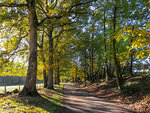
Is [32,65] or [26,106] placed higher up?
[32,65]

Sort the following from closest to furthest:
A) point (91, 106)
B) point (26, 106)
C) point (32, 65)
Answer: point (26, 106) < point (91, 106) < point (32, 65)

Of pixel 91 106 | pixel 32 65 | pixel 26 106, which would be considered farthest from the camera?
pixel 32 65

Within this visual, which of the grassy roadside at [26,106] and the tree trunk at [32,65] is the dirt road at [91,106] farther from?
the tree trunk at [32,65]

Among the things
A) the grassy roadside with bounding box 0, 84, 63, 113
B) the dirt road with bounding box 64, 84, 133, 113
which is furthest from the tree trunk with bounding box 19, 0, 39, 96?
the dirt road with bounding box 64, 84, 133, 113

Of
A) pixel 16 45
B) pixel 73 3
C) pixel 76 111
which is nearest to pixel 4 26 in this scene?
pixel 16 45

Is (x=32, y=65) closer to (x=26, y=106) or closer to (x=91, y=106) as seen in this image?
(x=26, y=106)

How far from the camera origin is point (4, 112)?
17.3ft

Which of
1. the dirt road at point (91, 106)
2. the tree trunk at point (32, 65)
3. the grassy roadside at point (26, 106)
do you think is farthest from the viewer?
the tree trunk at point (32, 65)

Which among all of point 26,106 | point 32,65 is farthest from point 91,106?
point 32,65

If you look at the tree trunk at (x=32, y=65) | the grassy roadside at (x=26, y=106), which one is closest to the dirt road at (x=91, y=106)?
the grassy roadside at (x=26, y=106)

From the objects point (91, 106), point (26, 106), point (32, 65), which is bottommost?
point (91, 106)

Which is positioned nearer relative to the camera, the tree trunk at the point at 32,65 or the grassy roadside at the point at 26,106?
the grassy roadside at the point at 26,106

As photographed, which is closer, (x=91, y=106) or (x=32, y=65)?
(x=91, y=106)

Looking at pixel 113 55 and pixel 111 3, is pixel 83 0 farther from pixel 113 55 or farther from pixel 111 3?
pixel 113 55
